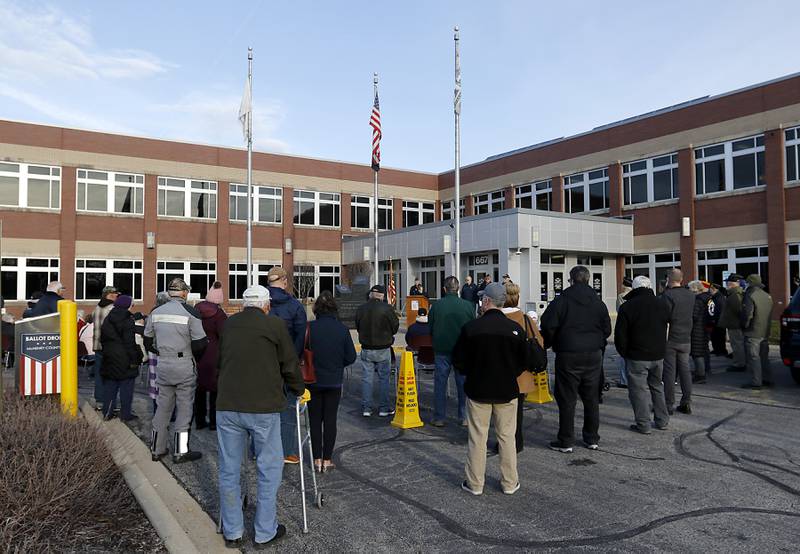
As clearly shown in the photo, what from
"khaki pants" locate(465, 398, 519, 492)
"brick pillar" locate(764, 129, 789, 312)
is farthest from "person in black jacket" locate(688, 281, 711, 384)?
"brick pillar" locate(764, 129, 789, 312)

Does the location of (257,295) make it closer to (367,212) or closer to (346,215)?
(346,215)

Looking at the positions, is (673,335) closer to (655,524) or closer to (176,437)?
(655,524)

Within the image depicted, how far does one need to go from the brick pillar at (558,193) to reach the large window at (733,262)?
25.0ft

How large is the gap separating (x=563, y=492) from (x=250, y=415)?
292cm

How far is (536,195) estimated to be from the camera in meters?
33.1

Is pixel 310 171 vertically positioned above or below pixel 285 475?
above

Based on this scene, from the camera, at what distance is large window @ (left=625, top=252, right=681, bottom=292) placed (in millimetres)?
26609

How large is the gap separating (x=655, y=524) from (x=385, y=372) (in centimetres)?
452

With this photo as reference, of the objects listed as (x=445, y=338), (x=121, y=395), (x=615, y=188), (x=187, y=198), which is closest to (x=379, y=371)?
(x=445, y=338)

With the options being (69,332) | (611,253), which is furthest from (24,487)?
(611,253)

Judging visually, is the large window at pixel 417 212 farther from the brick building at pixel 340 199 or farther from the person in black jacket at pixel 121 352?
the person in black jacket at pixel 121 352

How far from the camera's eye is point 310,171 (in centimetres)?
3619

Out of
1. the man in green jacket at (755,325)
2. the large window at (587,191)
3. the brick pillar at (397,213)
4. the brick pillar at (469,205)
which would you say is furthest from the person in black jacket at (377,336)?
the brick pillar at (397,213)

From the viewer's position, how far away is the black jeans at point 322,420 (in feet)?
19.9
